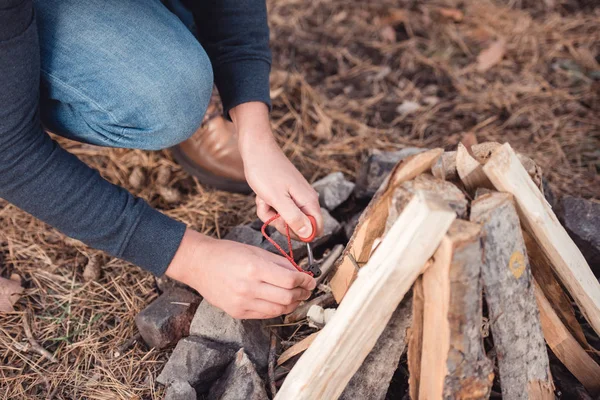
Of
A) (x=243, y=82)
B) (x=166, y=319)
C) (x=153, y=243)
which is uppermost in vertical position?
(x=243, y=82)

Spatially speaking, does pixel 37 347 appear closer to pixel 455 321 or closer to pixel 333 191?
pixel 333 191

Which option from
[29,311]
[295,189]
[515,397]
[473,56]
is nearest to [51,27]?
[295,189]

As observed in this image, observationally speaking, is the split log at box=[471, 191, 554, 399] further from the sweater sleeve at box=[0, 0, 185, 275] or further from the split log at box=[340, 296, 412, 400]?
the sweater sleeve at box=[0, 0, 185, 275]

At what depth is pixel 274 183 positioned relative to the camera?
1.55 m

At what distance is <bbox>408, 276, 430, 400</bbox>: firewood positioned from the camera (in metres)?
1.19

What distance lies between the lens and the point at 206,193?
89.9 inches

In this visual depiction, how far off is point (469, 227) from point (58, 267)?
5.21ft

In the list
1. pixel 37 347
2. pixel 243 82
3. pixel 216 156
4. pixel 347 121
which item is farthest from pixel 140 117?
pixel 347 121

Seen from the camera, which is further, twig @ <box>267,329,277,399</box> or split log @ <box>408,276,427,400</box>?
twig @ <box>267,329,277,399</box>

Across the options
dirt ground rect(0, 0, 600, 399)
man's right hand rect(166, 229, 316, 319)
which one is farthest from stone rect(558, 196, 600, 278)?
man's right hand rect(166, 229, 316, 319)

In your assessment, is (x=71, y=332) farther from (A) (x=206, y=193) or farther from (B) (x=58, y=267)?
(A) (x=206, y=193)

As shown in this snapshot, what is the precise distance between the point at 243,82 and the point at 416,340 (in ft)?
3.44

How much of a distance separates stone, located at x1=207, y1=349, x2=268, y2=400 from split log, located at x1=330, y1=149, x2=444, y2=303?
323 mm

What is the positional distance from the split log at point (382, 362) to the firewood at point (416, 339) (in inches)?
2.6
